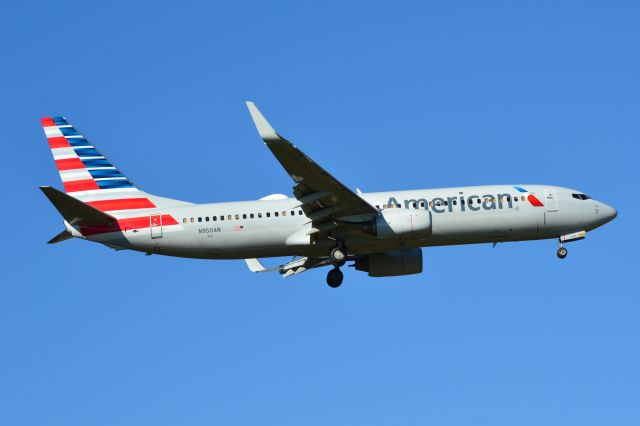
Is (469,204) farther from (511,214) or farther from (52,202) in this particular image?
(52,202)

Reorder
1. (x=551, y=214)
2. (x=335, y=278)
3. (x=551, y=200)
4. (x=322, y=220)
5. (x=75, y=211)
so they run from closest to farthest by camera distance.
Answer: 1. (x=75, y=211)
2. (x=322, y=220)
3. (x=551, y=214)
4. (x=551, y=200)
5. (x=335, y=278)

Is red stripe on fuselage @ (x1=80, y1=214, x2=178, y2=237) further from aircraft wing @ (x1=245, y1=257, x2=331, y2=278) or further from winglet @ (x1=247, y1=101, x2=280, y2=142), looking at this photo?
winglet @ (x1=247, y1=101, x2=280, y2=142)

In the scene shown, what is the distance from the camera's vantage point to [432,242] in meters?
54.6

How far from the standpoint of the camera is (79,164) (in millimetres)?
57000

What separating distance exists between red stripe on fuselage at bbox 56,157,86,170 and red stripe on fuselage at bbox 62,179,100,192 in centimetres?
83

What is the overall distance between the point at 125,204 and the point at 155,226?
2.22m

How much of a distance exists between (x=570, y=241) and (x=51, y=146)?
2637cm

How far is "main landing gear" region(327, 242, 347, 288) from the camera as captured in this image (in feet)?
180

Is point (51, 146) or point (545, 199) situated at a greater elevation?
point (51, 146)

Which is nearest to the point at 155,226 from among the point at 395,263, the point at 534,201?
the point at 395,263

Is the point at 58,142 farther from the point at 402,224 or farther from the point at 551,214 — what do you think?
the point at 551,214

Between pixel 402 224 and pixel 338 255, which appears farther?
pixel 338 255

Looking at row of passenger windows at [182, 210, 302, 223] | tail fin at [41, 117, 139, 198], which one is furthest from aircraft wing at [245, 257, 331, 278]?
tail fin at [41, 117, 139, 198]

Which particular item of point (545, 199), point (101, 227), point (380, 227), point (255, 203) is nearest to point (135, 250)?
point (101, 227)
